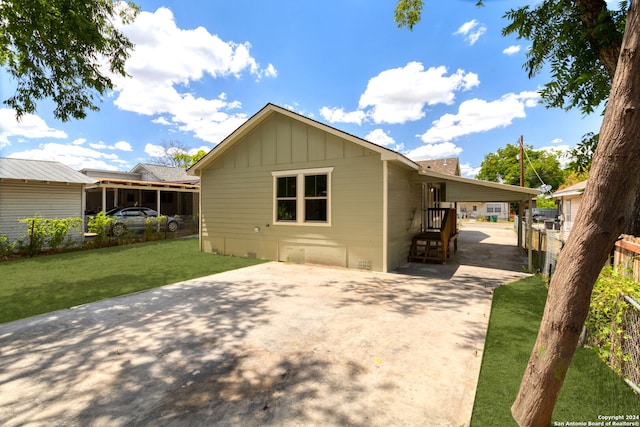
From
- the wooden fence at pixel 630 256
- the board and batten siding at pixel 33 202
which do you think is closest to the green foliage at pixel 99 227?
the board and batten siding at pixel 33 202

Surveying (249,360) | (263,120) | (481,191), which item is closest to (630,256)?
(481,191)

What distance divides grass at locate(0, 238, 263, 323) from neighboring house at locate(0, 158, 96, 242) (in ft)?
10.00

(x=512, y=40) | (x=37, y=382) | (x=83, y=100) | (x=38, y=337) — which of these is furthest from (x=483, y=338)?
(x=83, y=100)

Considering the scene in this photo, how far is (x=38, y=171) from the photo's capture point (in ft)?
42.9

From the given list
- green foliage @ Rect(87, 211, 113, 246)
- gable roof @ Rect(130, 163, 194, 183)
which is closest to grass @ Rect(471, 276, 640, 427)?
green foliage @ Rect(87, 211, 113, 246)

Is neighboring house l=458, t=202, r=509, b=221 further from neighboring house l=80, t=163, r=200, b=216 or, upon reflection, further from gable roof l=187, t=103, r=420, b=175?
gable roof l=187, t=103, r=420, b=175

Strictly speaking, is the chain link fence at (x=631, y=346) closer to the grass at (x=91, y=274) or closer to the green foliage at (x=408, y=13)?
the grass at (x=91, y=274)

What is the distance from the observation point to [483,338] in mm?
3869

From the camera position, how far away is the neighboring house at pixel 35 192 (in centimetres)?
1172

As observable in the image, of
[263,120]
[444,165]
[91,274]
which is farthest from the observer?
[444,165]

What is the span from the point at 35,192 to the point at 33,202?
443 mm

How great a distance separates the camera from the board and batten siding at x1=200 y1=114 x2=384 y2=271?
800 cm

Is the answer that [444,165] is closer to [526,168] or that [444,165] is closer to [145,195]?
[145,195]

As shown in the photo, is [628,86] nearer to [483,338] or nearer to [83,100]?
Answer: [483,338]
